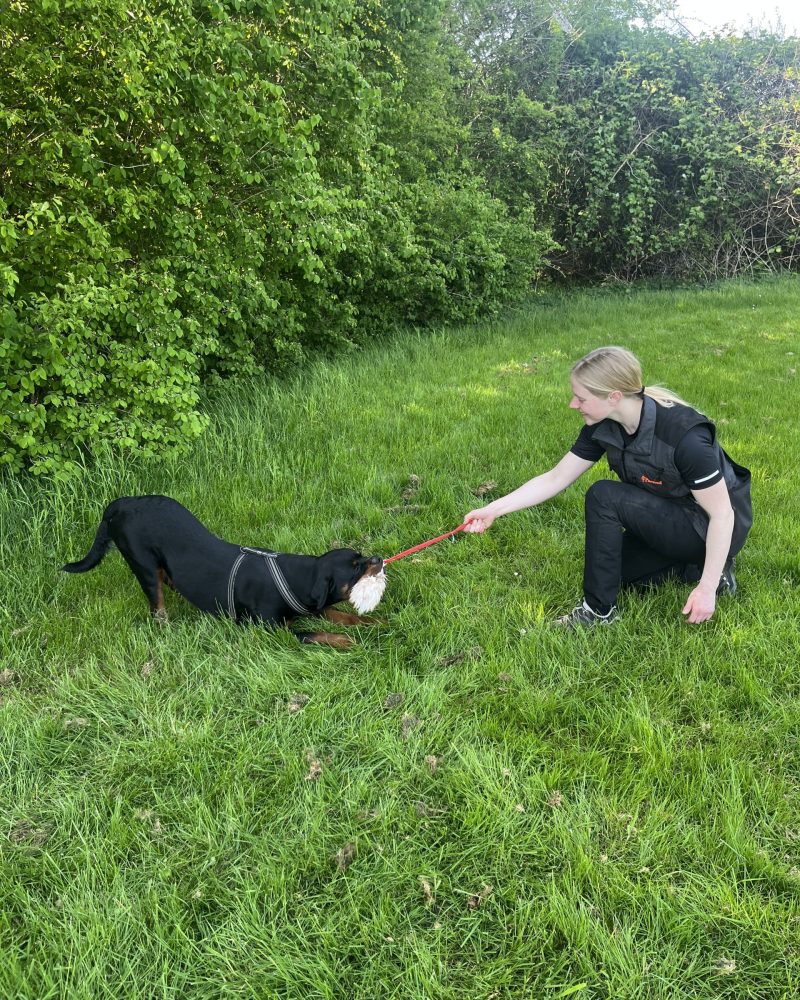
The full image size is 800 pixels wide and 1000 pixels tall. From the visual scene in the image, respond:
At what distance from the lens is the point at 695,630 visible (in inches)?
117

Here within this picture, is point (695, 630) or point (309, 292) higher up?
point (309, 292)

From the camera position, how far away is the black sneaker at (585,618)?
3084 millimetres

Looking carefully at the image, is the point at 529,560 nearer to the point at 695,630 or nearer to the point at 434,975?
the point at 695,630

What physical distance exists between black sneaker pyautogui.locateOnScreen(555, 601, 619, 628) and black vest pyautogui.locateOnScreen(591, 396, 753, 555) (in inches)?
23.6

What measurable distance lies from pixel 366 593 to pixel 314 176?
4583 mm

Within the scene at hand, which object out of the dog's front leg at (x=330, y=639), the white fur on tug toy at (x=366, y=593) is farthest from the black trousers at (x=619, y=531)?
the dog's front leg at (x=330, y=639)

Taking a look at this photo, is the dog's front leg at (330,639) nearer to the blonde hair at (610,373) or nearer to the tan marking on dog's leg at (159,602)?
the tan marking on dog's leg at (159,602)

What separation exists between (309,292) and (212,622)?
5855 mm

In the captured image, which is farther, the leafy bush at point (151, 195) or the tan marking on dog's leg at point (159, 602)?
the leafy bush at point (151, 195)

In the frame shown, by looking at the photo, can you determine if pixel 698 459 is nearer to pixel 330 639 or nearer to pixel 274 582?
pixel 330 639

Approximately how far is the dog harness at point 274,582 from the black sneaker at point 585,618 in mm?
1321

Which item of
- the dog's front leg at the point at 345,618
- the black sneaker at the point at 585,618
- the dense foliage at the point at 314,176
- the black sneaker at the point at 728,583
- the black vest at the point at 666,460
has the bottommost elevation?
the dog's front leg at the point at 345,618

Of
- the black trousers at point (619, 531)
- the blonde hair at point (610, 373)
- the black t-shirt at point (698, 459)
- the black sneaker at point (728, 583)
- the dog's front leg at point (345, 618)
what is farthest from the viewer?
the dog's front leg at point (345, 618)

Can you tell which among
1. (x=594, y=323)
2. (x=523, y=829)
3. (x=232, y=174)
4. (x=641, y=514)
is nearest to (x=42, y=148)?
(x=232, y=174)
